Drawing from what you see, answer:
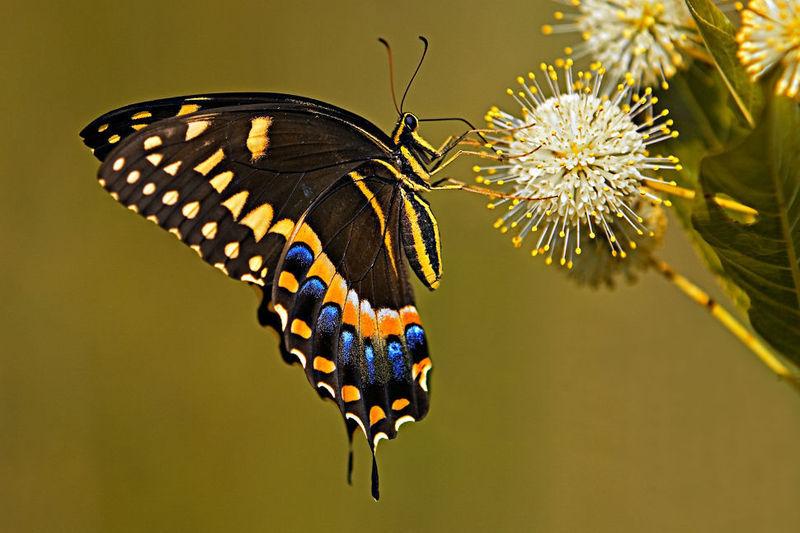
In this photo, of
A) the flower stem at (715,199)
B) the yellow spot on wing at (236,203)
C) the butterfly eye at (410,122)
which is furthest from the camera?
the butterfly eye at (410,122)

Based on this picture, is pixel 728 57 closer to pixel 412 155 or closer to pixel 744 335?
pixel 744 335

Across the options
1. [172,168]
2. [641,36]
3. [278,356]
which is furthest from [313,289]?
[278,356]

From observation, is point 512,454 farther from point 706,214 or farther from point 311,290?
point 706,214

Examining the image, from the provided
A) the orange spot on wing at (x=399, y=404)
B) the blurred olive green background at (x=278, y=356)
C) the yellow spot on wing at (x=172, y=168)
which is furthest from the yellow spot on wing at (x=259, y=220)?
the blurred olive green background at (x=278, y=356)

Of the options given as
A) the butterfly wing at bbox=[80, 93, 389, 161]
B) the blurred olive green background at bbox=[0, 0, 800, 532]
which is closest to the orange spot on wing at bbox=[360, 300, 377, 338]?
the butterfly wing at bbox=[80, 93, 389, 161]

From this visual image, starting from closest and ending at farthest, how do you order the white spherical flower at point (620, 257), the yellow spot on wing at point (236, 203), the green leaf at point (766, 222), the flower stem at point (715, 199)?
the green leaf at point (766, 222) < the flower stem at point (715, 199) < the white spherical flower at point (620, 257) < the yellow spot on wing at point (236, 203)

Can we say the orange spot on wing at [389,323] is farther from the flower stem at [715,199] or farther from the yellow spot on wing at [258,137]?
the flower stem at [715,199]
